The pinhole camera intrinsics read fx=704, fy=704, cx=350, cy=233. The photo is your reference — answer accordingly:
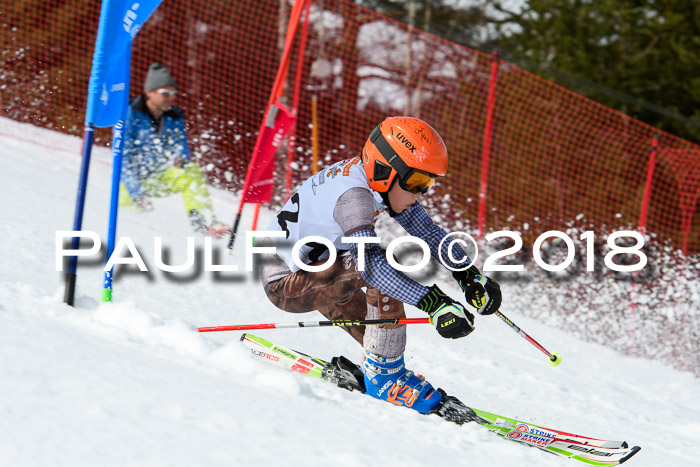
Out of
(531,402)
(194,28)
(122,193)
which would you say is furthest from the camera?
(194,28)

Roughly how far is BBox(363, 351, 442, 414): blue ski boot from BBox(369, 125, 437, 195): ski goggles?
78cm

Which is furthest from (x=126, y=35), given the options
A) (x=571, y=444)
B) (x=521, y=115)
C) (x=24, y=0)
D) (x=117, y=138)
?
(x=24, y=0)

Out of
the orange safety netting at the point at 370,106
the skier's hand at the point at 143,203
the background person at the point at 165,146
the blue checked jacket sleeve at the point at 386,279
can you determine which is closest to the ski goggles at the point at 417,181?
the blue checked jacket sleeve at the point at 386,279

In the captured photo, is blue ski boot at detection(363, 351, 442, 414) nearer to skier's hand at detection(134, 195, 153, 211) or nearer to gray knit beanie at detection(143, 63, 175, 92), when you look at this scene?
gray knit beanie at detection(143, 63, 175, 92)

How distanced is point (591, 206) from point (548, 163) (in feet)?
2.78

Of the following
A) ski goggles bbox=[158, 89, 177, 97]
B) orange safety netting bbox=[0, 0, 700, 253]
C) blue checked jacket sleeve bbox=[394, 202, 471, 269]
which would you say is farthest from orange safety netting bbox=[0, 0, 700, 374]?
blue checked jacket sleeve bbox=[394, 202, 471, 269]

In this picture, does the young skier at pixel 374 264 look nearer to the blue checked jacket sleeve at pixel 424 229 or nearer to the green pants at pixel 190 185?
the blue checked jacket sleeve at pixel 424 229

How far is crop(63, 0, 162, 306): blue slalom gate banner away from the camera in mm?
3178

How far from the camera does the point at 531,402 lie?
412cm

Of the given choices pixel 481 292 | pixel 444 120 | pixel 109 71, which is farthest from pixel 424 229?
pixel 444 120

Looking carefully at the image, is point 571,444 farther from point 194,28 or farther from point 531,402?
point 194,28

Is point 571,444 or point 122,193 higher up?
point 122,193

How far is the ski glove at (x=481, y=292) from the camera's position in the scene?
3.12 metres

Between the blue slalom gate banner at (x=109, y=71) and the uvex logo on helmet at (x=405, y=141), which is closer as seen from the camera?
the uvex logo on helmet at (x=405, y=141)
